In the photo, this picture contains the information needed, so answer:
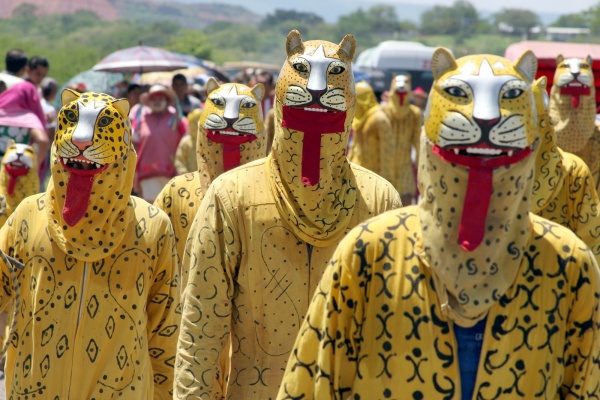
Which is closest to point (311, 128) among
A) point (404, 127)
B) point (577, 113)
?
point (577, 113)

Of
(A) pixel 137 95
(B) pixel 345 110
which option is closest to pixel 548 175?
(B) pixel 345 110

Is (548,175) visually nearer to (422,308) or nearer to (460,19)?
(422,308)

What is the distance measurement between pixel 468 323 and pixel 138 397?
7.73 feet

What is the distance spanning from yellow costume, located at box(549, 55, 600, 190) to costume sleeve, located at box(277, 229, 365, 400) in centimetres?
616

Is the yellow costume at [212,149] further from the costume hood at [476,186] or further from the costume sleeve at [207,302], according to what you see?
the costume hood at [476,186]

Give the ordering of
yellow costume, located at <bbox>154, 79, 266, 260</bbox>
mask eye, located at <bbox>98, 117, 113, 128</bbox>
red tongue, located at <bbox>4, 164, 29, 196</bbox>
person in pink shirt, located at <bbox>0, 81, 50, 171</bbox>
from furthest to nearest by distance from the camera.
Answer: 1. person in pink shirt, located at <bbox>0, 81, 50, 171</bbox>
2. red tongue, located at <bbox>4, 164, 29, 196</bbox>
3. yellow costume, located at <bbox>154, 79, 266, 260</bbox>
4. mask eye, located at <bbox>98, 117, 113, 128</bbox>

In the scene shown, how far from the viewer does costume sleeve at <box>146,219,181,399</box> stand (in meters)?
5.64

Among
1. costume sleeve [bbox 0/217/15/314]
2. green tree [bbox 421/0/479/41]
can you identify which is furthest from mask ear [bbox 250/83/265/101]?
green tree [bbox 421/0/479/41]

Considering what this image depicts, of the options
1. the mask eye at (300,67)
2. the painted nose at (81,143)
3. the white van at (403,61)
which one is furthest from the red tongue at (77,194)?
the white van at (403,61)

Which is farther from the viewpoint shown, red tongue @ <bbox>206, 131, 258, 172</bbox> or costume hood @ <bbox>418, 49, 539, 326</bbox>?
red tongue @ <bbox>206, 131, 258, 172</bbox>

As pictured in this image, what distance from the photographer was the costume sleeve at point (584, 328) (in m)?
3.51

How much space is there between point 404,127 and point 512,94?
40.7ft

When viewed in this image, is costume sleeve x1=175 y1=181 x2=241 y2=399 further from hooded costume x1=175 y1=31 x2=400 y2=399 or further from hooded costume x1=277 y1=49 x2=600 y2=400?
hooded costume x1=277 y1=49 x2=600 y2=400

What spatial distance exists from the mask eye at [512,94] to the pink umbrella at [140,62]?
15864 millimetres
